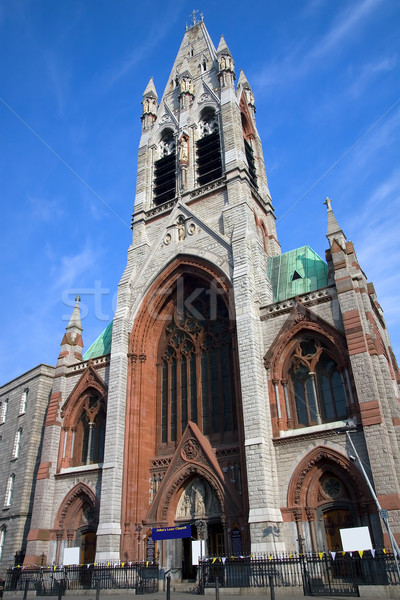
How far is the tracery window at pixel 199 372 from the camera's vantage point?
2484 cm

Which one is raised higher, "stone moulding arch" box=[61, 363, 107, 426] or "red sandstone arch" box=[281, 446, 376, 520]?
"stone moulding arch" box=[61, 363, 107, 426]

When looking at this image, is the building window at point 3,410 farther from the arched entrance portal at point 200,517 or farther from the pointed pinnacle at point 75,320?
the arched entrance portal at point 200,517

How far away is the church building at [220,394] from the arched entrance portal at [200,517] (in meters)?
0.06

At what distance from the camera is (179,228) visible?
3072cm

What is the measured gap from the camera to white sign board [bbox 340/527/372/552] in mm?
16172

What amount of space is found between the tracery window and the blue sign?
4.72m

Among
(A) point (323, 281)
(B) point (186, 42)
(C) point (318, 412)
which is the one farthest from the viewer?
(B) point (186, 42)

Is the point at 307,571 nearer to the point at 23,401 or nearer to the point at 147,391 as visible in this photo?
the point at 147,391

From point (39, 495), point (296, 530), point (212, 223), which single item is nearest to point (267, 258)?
point (212, 223)

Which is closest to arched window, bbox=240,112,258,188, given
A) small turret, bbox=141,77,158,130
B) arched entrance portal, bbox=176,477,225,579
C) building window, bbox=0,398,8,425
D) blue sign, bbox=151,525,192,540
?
small turret, bbox=141,77,158,130

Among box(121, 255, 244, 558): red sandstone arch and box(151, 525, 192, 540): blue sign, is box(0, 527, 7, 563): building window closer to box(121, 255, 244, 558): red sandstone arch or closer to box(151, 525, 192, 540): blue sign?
box(121, 255, 244, 558): red sandstone arch

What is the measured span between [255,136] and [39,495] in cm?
2899

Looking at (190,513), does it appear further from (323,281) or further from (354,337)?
(323,281)

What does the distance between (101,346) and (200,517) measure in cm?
1433
